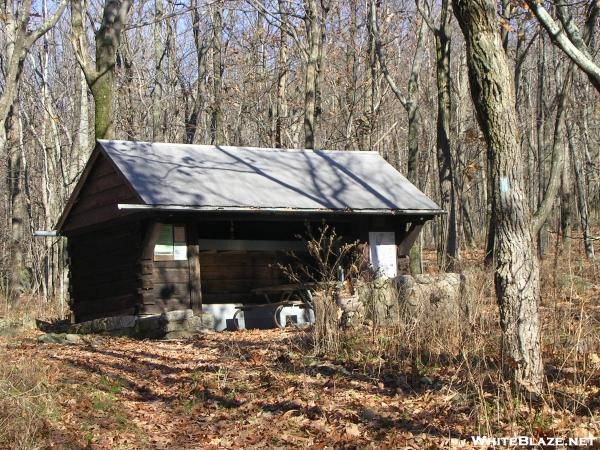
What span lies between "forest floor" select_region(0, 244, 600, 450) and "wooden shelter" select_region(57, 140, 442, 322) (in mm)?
4344

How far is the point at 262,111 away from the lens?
3381 centimetres

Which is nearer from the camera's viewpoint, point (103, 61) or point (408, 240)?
point (408, 240)

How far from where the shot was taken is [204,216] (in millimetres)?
15570

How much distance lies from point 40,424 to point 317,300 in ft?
13.2

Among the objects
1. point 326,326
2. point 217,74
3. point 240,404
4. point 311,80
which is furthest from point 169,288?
point 217,74

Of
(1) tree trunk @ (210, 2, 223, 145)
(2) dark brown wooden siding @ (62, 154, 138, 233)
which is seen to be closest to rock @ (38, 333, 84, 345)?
(2) dark brown wooden siding @ (62, 154, 138, 233)

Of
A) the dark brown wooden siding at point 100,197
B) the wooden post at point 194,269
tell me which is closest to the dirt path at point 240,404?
the wooden post at point 194,269

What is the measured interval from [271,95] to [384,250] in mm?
17299

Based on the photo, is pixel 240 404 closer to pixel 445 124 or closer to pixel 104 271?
pixel 104 271

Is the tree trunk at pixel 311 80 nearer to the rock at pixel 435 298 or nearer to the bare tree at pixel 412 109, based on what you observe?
the bare tree at pixel 412 109

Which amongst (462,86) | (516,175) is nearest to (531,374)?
(516,175)

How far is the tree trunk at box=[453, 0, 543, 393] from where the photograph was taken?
741 cm
